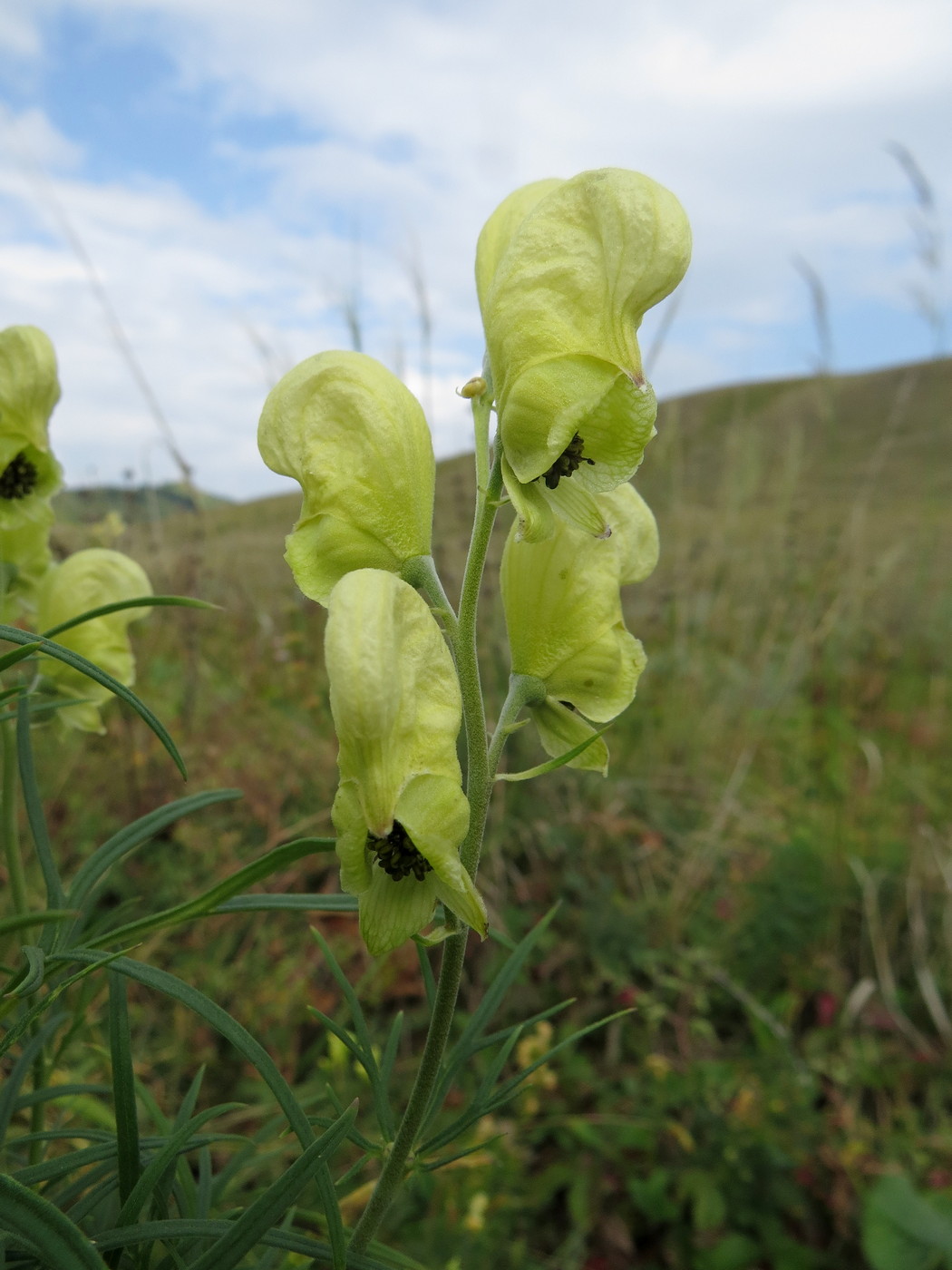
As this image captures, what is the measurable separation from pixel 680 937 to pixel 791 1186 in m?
0.94

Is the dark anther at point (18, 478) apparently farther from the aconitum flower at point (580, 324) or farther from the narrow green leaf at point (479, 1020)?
the narrow green leaf at point (479, 1020)

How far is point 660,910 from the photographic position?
3.13 m

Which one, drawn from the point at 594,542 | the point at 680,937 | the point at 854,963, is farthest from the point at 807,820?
the point at 594,542

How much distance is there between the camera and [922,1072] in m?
2.78

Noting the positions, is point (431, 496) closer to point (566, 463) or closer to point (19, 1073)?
point (566, 463)

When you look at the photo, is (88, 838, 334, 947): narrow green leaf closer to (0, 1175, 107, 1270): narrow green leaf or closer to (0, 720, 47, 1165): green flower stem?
(0, 1175, 107, 1270): narrow green leaf

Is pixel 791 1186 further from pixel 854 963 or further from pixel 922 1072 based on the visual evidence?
pixel 854 963

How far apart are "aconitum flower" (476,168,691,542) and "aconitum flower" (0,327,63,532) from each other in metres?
0.79

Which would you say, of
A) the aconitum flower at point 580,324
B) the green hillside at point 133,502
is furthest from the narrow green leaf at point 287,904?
the green hillside at point 133,502

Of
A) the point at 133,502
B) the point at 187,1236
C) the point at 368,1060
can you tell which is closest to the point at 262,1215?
the point at 187,1236

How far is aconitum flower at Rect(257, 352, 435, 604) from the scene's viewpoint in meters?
0.89

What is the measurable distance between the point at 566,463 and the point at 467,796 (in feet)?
1.05

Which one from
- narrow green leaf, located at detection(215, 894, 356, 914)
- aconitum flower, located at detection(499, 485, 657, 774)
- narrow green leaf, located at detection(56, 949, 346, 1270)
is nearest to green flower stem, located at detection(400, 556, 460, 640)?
aconitum flower, located at detection(499, 485, 657, 774)

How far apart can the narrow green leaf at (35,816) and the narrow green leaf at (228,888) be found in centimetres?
27
